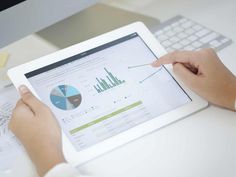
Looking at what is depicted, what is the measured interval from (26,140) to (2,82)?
0.23 meters

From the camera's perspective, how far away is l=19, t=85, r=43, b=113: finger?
2.31ft

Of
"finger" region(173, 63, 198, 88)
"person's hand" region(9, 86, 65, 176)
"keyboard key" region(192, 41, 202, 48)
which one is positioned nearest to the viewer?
"person's hand" region(9, 86, 65, 176)

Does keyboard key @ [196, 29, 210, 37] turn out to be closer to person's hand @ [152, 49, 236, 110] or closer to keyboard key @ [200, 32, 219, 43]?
keyboard key @ [200, 32, 219, 43]

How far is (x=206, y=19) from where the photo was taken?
3.26ft

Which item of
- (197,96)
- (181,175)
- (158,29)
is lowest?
(181,175)

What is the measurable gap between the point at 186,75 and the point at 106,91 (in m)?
0.15

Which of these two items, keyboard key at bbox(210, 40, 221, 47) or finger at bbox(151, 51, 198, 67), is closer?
finger at bbox(151, 51, 198, 67)

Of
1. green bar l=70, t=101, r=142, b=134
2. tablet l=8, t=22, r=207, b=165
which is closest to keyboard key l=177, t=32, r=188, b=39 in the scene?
tablet l=8, t=22, r=207, b=165

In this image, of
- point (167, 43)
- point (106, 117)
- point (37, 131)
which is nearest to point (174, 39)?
point (167, 43)

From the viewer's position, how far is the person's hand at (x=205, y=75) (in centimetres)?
74

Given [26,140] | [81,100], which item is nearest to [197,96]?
[81,100]

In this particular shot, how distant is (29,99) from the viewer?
2.34 ft

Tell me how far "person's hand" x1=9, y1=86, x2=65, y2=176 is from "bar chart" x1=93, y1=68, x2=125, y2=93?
0.10 meters

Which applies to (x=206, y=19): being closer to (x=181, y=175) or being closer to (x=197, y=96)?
(x=197, y=96)
